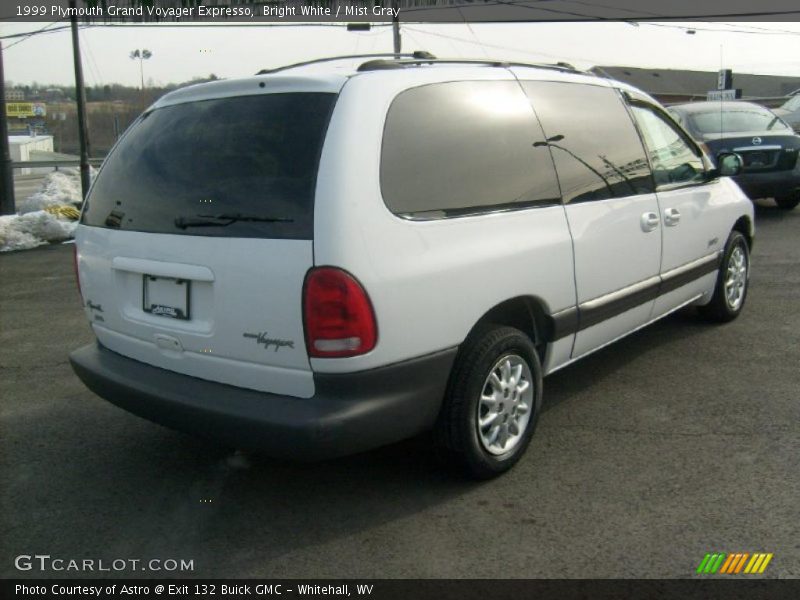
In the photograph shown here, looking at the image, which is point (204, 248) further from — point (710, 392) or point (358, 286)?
point (710, 392)

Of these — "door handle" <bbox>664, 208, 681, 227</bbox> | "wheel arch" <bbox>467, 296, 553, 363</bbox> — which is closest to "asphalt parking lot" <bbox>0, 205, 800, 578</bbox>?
"wheel arch" <bbox>467, 296, 553, 363</bbox>

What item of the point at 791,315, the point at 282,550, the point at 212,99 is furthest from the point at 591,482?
the point at 791,315

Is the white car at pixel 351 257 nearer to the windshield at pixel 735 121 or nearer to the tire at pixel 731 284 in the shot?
the tire at pixel 731 284

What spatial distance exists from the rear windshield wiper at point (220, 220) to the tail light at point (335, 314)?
284 mm

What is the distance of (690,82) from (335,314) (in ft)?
239

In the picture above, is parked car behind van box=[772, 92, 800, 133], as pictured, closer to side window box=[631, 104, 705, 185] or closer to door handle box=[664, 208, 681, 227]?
side window box=[631, 104, 705, 185]

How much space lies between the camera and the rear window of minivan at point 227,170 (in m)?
2.86

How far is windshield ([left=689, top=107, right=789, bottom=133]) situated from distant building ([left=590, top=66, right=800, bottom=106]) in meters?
52.2

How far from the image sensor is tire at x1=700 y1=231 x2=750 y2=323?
Result: 5598mm

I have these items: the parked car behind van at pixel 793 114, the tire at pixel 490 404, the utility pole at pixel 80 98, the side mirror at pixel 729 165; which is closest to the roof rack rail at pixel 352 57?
the tire at pixel 490 404

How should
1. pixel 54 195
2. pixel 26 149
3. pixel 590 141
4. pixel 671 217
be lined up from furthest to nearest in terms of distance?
pixel 26 149 < pixel 54 195 < pixel 671 217 < pixel 590 141

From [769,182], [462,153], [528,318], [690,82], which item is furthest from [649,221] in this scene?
[690,82]

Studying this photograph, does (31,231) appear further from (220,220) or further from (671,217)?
(671,217)

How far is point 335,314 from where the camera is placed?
2.74m
